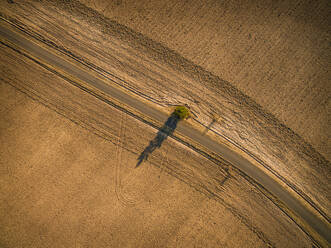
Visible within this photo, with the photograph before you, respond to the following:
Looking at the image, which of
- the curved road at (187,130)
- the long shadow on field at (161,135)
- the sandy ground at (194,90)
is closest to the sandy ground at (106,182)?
the long shadow on field at (161,135)

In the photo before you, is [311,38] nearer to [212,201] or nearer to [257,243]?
[212,201]

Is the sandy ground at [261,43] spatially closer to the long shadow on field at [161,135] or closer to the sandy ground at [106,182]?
the long shadow on field at [161,135]

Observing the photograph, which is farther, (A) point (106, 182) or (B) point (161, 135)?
(B) point (161, 135)

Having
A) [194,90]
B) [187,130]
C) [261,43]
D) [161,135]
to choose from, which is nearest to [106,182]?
[161,135]

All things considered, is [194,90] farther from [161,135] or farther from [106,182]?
[106,182]

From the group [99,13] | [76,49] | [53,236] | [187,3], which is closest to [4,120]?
[76,49]
